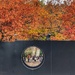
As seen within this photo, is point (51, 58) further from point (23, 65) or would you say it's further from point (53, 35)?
point (53, 35)

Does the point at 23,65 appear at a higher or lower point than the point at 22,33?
lower

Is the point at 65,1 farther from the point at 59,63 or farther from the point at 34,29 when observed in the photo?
the point at 59,63

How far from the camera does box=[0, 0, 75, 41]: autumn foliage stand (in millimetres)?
13412

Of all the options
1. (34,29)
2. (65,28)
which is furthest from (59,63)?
(65,28)

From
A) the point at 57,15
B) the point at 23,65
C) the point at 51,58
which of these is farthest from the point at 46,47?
the point at 57,15

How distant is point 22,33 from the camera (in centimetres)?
1524

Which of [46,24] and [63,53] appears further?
[46,24]

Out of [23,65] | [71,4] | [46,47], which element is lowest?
[23,65]

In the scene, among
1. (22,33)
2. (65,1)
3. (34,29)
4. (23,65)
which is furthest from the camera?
(65,1)

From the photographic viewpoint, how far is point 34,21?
1602 centimetres

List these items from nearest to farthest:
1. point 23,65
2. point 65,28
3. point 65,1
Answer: point 23,65, point 65,28, point 65,1

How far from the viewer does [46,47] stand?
1118cm

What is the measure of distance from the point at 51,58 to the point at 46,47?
1.74ft

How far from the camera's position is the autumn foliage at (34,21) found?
1341cm
